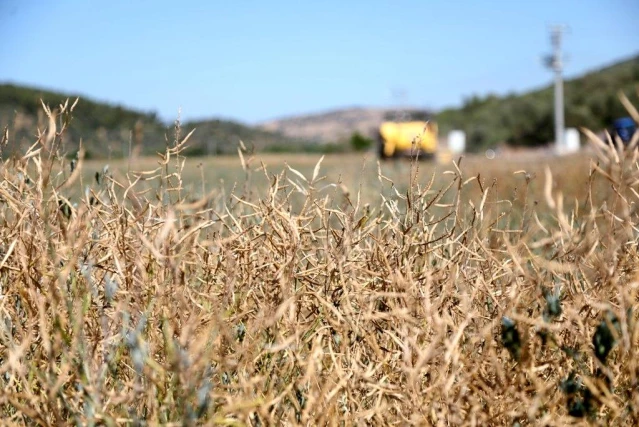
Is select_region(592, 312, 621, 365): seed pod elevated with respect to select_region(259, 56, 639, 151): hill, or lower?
lower

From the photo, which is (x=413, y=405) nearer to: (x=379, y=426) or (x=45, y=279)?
(x=379, y=426)

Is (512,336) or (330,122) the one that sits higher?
(330,122)

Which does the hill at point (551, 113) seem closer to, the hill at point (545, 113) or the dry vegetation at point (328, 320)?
the hill at point (545, 113)

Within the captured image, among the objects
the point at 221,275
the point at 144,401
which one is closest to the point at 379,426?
the point at 144,401

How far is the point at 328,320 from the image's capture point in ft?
5.16

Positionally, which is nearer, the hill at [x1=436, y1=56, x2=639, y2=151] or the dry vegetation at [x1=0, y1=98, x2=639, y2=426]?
the dry vegetation at [x1=0, y1=98, x2=639, y2=426]

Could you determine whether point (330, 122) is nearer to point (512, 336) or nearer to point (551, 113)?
point (551, 113)

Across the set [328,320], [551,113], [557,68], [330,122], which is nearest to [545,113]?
[551,113]

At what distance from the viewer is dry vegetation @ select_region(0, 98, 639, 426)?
1.37 metres

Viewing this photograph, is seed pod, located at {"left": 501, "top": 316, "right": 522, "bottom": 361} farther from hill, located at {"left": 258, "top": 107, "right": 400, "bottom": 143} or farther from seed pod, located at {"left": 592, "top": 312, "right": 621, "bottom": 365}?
hill, located at {"left": 258, "top": 107, "right": 400, "bottom": 143}

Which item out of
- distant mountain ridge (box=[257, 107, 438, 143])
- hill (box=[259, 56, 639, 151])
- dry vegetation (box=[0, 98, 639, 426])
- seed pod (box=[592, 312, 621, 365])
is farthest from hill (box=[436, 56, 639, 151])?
seed pod (box=[592, 312, 621, 365])

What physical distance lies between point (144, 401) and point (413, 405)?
515mm

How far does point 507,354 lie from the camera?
5.34ft

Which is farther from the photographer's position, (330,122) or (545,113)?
(330,122)
